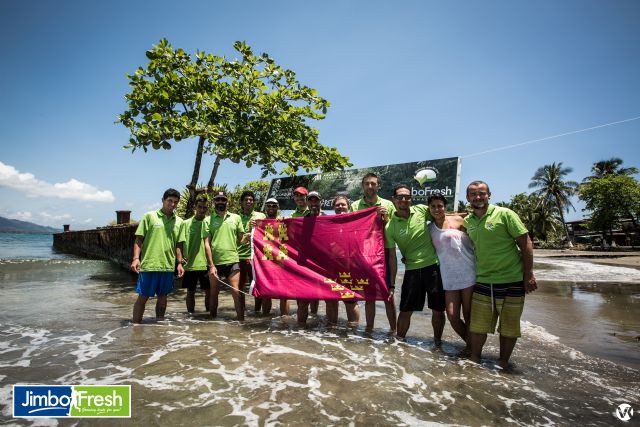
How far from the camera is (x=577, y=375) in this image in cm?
357

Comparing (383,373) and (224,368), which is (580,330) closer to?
(383,373)

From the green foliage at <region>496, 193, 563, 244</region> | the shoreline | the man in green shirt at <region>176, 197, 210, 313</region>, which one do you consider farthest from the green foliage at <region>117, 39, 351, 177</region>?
the green foliage at <region>496, 193, 563, 244</region>

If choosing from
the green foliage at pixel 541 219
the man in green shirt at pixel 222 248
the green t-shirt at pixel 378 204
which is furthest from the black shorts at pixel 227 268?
the green foliage at pixel 541 219

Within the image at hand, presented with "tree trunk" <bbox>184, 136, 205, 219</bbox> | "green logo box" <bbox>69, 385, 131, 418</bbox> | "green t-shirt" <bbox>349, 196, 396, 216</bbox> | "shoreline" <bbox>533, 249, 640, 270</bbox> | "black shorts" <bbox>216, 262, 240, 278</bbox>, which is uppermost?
"tree trunk" <bbox>184, 136, 205, 219</bbox>

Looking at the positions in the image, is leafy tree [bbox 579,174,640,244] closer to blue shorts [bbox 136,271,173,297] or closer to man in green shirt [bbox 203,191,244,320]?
man in green shirt [bbox 203,191,244,320]

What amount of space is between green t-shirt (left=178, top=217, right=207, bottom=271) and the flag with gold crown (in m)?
1.17

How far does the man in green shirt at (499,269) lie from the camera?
11.6 feet

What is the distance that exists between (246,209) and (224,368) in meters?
2.99

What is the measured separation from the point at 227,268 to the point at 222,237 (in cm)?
52

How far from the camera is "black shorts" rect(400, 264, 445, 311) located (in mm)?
4238

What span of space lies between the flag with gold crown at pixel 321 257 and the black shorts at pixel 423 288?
1.27 ft

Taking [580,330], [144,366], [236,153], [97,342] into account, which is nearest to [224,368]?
[144,366]

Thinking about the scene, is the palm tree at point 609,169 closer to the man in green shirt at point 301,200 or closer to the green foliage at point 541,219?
the green foliage at point 541,219

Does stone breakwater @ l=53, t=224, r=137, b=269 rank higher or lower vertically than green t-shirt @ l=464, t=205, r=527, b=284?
lower
